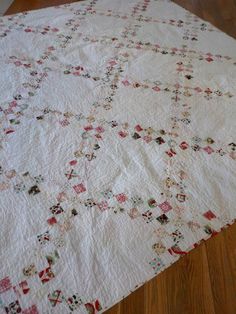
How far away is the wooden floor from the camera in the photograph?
0.95 m

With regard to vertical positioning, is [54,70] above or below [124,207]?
above

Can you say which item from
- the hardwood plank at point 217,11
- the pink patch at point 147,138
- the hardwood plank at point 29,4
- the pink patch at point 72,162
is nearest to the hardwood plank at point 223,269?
the pink patch at point 147,138

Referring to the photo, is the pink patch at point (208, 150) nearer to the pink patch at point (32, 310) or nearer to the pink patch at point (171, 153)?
the pink patch at point (171, 153)

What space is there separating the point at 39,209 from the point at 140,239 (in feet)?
1.33

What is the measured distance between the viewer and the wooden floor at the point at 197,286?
95 centimetres

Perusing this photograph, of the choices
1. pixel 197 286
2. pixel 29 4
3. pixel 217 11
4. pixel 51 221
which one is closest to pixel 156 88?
pixel 51 221

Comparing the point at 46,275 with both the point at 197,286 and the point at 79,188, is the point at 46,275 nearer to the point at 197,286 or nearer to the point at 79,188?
the point at 79,188

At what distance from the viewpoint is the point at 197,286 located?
100 centimetres

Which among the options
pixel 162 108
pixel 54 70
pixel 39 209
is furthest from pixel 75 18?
pixel 39 209

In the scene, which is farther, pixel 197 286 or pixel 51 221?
pixel 51 221


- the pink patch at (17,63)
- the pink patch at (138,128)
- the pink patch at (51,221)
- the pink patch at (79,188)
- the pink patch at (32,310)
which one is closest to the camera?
the pink patch at (32,310)

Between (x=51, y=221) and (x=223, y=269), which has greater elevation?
(x=51, y=221)

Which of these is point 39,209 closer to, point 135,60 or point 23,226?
point 23,226

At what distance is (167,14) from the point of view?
230 cm
